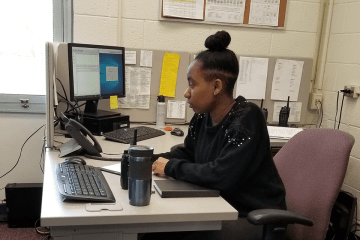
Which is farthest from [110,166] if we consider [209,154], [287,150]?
[287,150]

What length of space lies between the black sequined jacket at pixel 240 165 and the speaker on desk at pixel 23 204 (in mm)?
1390

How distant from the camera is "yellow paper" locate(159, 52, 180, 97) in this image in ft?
7.87

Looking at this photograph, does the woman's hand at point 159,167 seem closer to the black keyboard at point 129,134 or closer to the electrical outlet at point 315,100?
the black keyboard at point 129,134

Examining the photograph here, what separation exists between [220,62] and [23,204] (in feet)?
5.59

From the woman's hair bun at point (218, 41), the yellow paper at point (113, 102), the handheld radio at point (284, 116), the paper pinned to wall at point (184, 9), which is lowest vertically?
the handheld radio at point (284, 116)

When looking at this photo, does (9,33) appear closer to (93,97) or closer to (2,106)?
(2,106)

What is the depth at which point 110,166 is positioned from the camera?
1.34 metres

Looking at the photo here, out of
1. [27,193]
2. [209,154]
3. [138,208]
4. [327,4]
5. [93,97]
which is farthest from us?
[327,4]

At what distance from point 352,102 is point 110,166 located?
178 centimetres

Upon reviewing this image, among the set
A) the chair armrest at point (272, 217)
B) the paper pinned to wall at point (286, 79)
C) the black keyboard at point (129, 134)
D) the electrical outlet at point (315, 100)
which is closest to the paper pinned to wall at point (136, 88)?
the black keyboard at point (129, 134)

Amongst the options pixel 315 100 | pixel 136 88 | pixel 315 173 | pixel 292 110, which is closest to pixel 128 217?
pixel 315 173

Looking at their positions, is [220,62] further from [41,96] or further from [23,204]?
→ [23,204]

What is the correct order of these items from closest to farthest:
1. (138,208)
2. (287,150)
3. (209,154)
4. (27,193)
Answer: (138,208) → (209,154) → (287,150) → (27,193)

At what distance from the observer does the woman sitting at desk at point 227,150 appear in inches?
44.8
